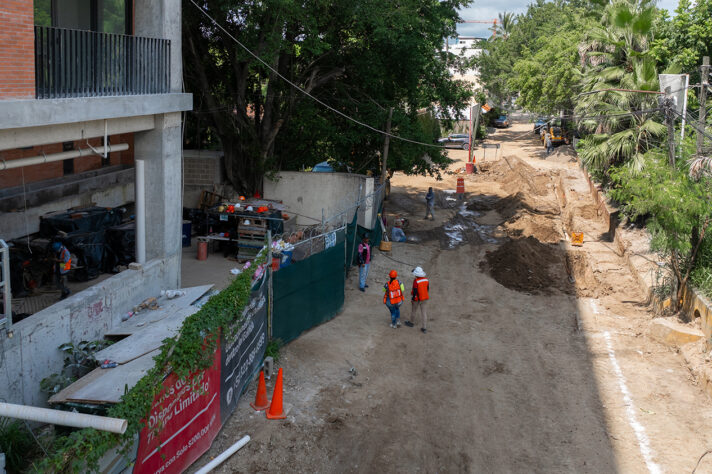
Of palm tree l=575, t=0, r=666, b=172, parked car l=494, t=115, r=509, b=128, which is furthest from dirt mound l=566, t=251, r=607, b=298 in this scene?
parked car l=494, t=115, r=509, b=128

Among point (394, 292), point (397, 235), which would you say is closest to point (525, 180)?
point (397, 235)

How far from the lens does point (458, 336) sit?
15.9m

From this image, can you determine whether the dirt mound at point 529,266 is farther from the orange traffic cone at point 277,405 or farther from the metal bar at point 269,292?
the orange traffic cone at point 277,405

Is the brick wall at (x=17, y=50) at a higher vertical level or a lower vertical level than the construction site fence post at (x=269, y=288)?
higher

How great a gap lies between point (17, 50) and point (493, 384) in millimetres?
10549

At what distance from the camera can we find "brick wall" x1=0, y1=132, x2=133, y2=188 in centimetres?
1811

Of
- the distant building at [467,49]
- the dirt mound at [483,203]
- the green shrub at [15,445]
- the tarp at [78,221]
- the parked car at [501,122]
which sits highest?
the distant building at [467,49]

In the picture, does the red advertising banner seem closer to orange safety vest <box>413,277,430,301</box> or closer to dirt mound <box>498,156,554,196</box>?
orange safety vest <box>413,277,430,301</box>

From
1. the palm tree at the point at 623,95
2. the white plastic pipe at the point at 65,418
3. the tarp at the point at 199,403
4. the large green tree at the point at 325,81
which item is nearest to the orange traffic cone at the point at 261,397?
the tarp at the point at 199,403

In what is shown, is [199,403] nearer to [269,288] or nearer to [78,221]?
[269,288]

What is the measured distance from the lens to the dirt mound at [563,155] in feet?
151

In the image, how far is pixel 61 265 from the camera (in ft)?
46.7

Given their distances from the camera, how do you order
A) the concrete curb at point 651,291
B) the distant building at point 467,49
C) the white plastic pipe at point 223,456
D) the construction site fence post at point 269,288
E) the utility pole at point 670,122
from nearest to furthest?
the white plastic pipe at point 223,456 < the construction site fence post at point 269,288 < the concrete curb at point 651,291 < the utility pole at point 670,122 < the distant building at point 467,49

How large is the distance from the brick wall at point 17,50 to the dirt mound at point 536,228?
1977 cm
